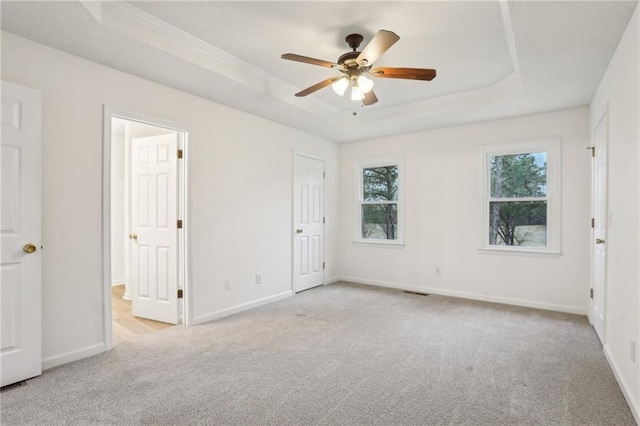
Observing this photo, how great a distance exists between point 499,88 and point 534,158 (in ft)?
3.77

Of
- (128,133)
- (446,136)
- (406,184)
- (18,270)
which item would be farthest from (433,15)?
(128,133)

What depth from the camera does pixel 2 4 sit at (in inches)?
85.6

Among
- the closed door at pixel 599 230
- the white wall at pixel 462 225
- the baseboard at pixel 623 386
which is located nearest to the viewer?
the baseboard at pixel 623 386

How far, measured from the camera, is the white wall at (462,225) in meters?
4.21

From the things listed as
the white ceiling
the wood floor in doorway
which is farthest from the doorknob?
the white ceiling

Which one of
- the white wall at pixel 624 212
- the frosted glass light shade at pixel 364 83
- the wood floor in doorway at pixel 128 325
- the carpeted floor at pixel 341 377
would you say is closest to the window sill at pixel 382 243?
the carpeted floor at pixel 341 377

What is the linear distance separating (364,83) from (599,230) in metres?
2.72

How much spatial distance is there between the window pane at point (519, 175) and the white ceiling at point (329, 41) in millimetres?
671

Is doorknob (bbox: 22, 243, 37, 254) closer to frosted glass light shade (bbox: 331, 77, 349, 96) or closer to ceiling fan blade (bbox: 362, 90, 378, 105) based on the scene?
frosted glass light shade (bbox: 331, 77, 349, 96)

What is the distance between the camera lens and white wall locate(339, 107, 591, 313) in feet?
13.8

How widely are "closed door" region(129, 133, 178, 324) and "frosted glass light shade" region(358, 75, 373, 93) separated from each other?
6.88 feet

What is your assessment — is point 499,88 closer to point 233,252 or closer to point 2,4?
point 233,252

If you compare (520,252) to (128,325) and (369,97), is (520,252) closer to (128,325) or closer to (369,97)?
(369,97)

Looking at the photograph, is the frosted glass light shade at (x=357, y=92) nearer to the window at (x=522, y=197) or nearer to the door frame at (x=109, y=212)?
the door frame at (x=109, y=212)
